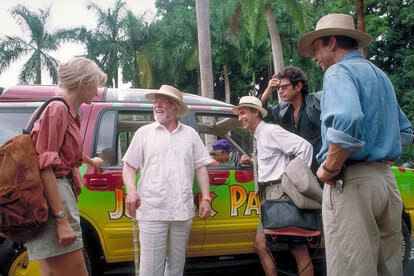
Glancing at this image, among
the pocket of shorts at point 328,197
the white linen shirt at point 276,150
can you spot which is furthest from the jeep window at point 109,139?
the pocket of shorts at point 328,197

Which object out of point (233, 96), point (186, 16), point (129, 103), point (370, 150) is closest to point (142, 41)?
point (186, 16)

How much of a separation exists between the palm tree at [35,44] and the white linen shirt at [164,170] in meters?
27.0

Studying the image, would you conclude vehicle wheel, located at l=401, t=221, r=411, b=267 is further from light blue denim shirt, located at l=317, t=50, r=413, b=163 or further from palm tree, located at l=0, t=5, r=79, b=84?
palm tree, located at l=0, t=5, r=79, b=84

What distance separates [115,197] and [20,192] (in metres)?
1.43

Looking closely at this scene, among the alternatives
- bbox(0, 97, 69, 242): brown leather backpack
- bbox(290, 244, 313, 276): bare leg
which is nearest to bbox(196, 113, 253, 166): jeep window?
bbox(290, 244, 313, 276): bare leg

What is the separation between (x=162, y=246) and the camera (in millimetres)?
2748

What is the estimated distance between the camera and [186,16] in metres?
30.3

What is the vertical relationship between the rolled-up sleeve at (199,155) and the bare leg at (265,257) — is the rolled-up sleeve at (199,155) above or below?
above

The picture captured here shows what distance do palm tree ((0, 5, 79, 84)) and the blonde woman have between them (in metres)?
27.7

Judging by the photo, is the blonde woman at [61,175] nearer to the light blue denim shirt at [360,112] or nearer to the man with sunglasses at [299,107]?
the light blue denim shirt at [360,112]

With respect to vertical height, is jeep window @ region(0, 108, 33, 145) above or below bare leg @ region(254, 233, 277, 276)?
above

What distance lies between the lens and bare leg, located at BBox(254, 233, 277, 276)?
3129mm

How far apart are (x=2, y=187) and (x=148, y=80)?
2675cm

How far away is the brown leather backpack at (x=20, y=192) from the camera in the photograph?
1.67m
